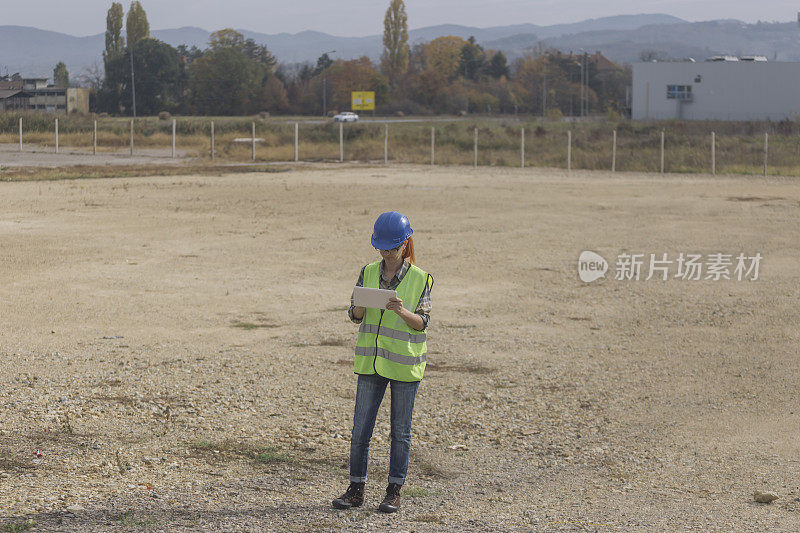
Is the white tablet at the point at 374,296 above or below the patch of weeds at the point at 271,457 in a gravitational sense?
above

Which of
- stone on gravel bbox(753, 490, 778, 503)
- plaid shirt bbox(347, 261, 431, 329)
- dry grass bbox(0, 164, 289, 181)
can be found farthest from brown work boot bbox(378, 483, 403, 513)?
dry grass bbox(0, 164, 289, 181)

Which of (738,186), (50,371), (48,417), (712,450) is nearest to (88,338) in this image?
(50,371)

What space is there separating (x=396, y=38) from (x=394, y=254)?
134648mm

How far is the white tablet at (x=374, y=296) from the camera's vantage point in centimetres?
536

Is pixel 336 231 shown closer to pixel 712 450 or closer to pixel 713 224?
pixel 713 224

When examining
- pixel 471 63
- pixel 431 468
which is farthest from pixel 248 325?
pixel 471 63

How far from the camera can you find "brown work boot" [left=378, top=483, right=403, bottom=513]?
5.96 m

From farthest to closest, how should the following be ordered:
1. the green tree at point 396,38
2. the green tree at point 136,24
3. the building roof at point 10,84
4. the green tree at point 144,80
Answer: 1. the green tree at point 396,38
2. the green tree at point 136,24
3. the green tree at point 144,80
4. the building roof at point 10,84

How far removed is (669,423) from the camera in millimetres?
8695

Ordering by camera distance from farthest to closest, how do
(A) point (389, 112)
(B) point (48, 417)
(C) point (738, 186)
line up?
1. (A) point (389, 112)
2. (C) point (738, 186)
3. (B) point (48, 417)

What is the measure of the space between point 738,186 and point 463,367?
81.6 ft

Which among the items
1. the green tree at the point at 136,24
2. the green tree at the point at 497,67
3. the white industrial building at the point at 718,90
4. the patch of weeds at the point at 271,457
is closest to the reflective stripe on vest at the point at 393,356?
the patch of weeds at the point at 271,457

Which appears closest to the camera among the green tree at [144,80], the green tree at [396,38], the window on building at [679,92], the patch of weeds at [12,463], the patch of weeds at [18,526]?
the patch of weeds at [18,526]

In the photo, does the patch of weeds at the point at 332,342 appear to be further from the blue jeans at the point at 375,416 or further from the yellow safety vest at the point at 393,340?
the yellow safety vest at the point at 393,340
